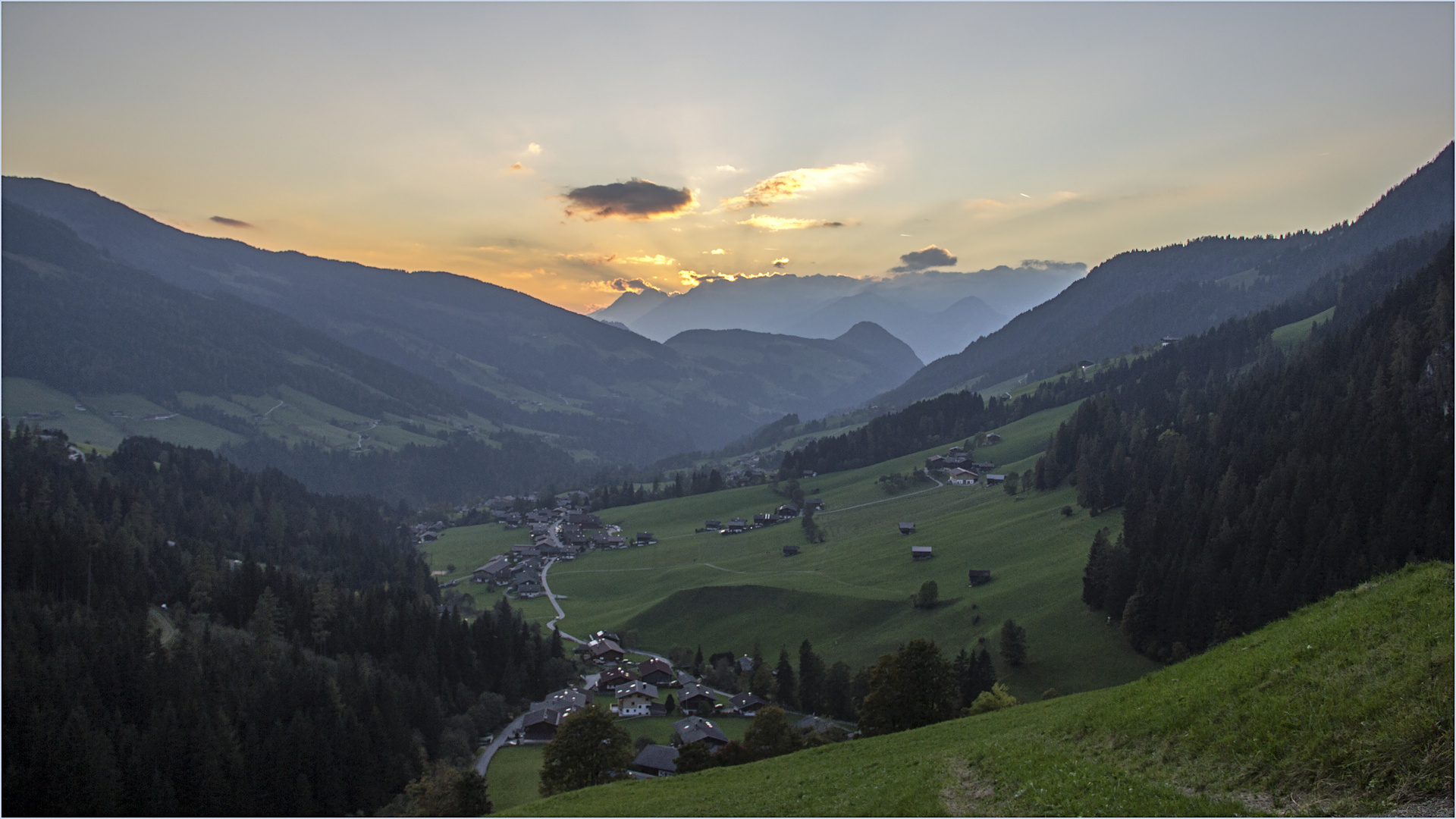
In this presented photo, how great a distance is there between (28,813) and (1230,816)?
224 ft

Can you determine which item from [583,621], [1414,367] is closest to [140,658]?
[583,621]

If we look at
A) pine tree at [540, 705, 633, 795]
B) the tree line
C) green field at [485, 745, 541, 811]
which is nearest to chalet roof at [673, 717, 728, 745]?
green field at [485, 745, 541, 811]

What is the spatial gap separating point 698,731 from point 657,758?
765 cm

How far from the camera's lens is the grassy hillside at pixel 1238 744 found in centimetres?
1620

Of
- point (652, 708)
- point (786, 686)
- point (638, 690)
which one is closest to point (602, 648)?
point (638, 690)

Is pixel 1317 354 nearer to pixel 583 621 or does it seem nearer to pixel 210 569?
pixel 583 621

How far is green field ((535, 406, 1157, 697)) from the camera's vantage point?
85438 mm

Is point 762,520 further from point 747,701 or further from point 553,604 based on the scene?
point 747,701

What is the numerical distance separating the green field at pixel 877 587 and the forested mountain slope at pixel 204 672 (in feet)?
93.0

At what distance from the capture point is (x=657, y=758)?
206ft

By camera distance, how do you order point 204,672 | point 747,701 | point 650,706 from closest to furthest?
point 204,672 < point 747,701 < point 650,706

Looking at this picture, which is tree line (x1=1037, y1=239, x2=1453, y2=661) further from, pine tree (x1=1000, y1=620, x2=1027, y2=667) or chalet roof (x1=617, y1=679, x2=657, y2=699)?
chalet roof (x1=617, y1=679, x2=657, y2=699)

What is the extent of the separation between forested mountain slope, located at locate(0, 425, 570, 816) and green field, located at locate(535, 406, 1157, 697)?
28353mm

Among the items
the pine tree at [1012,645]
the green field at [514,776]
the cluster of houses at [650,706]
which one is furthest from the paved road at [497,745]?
the pine tree at [1012,645]
